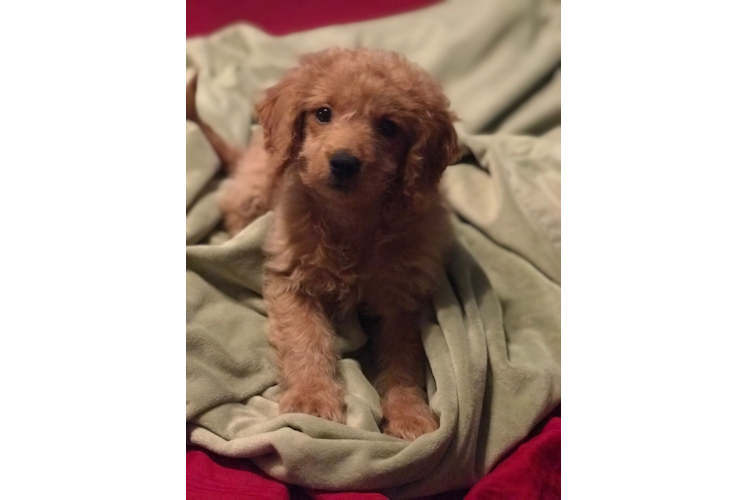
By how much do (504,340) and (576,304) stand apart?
0.94m

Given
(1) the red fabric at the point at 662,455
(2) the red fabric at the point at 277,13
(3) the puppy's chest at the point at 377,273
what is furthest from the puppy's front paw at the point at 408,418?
(2) the red fabric at the point at 277,13

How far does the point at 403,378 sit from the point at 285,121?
897 millimetres

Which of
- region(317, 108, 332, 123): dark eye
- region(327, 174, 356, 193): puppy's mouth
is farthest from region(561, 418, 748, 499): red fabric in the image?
region(317, 108, 332, 123): dark eye

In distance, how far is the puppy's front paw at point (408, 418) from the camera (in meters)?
1.76

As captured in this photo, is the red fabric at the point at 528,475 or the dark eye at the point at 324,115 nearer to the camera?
the red fabric at the point at 528,475

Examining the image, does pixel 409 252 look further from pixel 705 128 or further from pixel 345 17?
pixel 345 17

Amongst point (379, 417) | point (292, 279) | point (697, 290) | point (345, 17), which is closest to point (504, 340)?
point (379, 417)

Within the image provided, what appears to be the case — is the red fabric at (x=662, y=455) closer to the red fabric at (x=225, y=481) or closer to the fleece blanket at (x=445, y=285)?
the fleece blanket at (x=445, y=285)

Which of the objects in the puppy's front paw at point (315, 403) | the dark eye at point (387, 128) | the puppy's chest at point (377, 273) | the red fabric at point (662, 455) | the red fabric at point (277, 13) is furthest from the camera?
the red fabric at point (277, 13)

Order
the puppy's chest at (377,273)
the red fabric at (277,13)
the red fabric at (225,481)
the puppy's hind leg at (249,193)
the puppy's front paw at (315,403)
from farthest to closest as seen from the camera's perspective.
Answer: the red fabric at (277,13) → the puppy's hind leg at (249,193) → the puppy's chest at (377,273) → the puppy's front paw at (315,403) → the red fabric at (225,481)

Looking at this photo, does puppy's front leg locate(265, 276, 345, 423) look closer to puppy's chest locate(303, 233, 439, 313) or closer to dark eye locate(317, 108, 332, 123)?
puppy's chest locate(303, 233, 439, 313)

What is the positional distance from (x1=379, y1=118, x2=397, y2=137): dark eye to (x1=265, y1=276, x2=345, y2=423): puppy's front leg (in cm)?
61

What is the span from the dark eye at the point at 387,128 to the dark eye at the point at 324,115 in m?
0.17

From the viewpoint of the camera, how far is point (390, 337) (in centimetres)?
207
